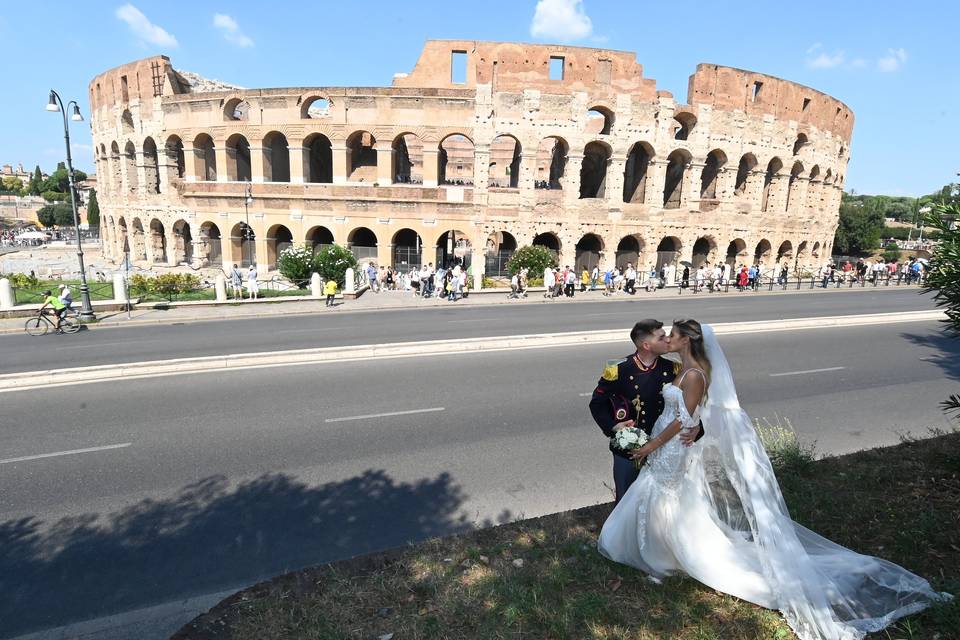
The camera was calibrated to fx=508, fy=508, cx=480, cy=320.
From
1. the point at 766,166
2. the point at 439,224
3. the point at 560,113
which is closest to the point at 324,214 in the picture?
the point at 439,224

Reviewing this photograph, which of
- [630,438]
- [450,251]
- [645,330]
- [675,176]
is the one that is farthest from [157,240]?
[630,438]

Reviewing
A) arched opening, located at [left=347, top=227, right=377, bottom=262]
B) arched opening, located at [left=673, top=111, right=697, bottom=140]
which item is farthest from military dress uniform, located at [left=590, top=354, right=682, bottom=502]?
arched opening, located at [left=673, top=111, right=697, bottom=140]

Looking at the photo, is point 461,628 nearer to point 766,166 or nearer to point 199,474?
point 199,474

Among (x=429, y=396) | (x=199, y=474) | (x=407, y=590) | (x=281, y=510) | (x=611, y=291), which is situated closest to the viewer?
(x=407, y=590)

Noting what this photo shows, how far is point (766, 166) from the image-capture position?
36031mm

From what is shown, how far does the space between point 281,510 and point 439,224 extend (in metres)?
27.5

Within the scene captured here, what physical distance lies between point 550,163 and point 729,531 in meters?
39.7

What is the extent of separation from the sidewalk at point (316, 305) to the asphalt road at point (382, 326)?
68 centimetres

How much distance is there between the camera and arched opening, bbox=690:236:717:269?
1410 inches

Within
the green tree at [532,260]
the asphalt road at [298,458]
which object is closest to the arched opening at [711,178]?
the green tree at [532,260]

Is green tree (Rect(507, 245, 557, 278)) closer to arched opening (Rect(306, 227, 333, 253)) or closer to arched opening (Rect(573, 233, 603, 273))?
arched opening (Rect(573, 233, 603, 273))

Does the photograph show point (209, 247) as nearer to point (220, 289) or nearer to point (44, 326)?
point (220, 289)

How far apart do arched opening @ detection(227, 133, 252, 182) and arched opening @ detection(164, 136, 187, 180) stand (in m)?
3.50

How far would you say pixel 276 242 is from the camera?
Result: 34.3 metres
